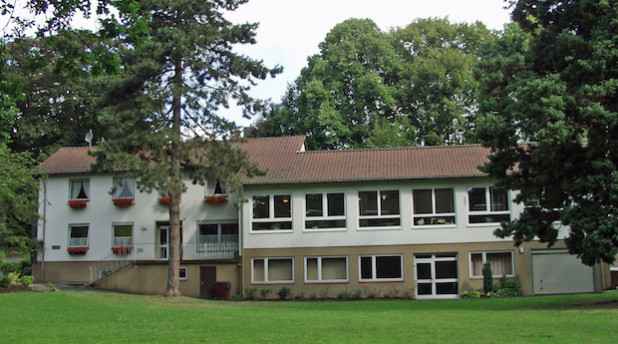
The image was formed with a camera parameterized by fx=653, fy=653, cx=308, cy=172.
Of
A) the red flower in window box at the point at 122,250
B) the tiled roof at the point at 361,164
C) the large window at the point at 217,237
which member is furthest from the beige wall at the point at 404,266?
the red flower in window box at the point at 122,250

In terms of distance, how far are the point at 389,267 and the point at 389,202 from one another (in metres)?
2.96

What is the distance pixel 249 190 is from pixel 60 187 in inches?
438

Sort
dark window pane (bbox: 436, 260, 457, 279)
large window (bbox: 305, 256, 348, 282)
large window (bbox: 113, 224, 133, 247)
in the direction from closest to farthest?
dark window pane (bbox: 436, 260, 457, 279) → large window (bbox: 305, 256, 348, 282) → large window (bbox: 113, 224, 133, 247)

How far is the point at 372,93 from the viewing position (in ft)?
143

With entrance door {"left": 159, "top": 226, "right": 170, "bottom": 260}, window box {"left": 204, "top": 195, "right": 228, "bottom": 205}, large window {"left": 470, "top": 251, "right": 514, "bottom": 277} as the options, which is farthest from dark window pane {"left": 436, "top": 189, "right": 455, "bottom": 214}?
entrance door {"left": 159, "top": 226, "right": 170, "bottom": 260}

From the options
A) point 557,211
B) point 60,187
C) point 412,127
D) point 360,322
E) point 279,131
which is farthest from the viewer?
point 279,131

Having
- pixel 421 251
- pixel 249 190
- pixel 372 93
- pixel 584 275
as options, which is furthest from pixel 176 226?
pixel 372 93

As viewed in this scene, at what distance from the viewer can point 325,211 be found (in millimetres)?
30125

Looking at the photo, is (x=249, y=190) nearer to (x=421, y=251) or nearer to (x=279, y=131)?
(x=421, y=251)

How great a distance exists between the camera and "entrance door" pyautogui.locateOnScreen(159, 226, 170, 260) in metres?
33.5

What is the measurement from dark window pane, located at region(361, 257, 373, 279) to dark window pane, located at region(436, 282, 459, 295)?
120 inches

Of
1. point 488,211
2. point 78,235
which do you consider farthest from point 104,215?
point 488,211

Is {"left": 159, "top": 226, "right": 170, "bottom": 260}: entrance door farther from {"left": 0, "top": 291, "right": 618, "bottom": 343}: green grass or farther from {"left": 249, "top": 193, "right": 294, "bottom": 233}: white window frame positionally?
{"left": 0, "top": 291, "right": 618, "bottom": 343}: green grass

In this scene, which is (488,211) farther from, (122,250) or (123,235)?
(123,235)
